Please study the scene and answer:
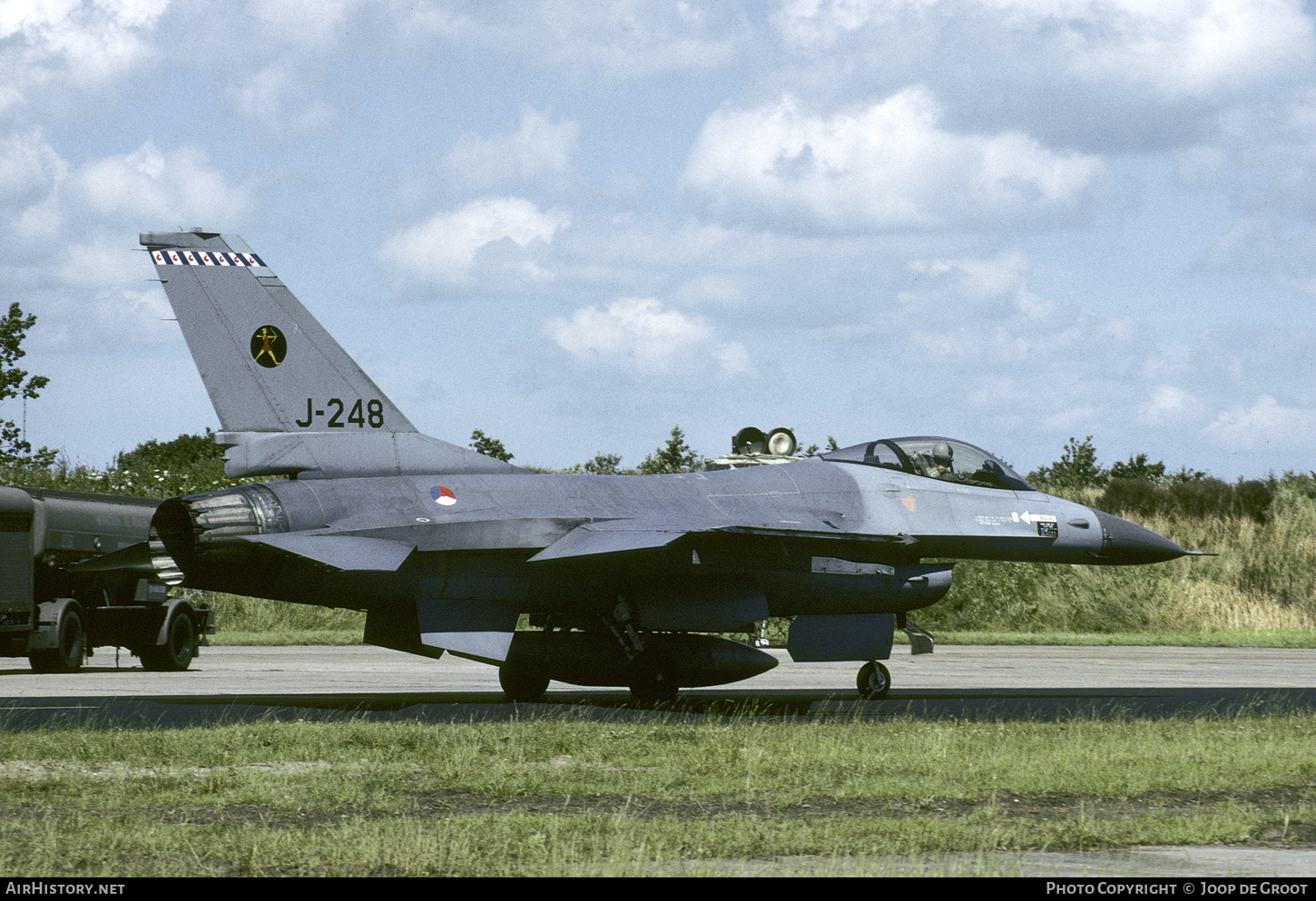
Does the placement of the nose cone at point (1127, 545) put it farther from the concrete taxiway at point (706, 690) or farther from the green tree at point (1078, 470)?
the green tree at point (1078, 470)

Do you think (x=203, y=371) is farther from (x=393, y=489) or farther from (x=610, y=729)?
(x=610, y=729)

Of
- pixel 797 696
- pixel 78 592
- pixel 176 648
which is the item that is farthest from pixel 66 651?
pixel 797 696

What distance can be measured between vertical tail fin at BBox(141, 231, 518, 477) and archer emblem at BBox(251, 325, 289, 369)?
11 millimetres

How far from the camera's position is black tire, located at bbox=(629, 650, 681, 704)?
18.0 metres

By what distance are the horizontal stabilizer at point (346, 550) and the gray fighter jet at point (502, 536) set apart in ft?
0.07

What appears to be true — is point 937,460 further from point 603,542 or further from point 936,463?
point 603,542

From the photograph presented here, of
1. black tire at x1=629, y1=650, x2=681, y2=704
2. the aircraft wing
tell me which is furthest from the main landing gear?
black tire at x1=629, y1=650, x2=681, y2=704

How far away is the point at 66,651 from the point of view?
24.0 m

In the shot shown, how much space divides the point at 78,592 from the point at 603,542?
39.0 feet

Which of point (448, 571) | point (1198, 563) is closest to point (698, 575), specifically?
point (448, 571)

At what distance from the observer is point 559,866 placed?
25.6ft

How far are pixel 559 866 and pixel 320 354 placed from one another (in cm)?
1109

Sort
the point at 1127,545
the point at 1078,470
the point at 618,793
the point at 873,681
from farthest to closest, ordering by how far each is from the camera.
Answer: the point at 1078,470, the point at 1127,545, the point at 873,681, the point at 618,793

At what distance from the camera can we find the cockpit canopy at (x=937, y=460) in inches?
800
